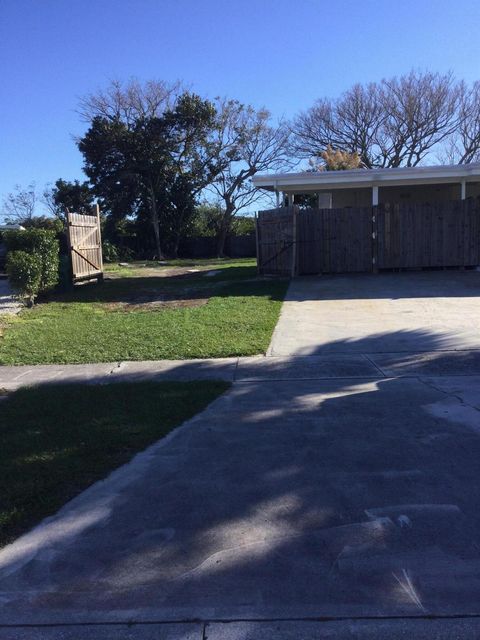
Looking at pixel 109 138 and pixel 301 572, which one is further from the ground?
pixel 109 138

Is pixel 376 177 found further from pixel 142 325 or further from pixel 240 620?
pixel 240 620

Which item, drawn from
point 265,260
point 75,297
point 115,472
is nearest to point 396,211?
point 265,260

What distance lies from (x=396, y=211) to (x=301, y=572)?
1611cm

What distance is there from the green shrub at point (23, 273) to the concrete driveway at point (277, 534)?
938 centimetres

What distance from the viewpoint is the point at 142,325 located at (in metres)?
11.2

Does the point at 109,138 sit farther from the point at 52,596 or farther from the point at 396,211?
the point at 52,596

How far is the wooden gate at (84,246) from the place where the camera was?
682 inches

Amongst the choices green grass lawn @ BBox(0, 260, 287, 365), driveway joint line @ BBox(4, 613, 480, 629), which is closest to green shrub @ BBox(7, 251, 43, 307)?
green grass lawn @ BBox(0, 260, 287, 365)

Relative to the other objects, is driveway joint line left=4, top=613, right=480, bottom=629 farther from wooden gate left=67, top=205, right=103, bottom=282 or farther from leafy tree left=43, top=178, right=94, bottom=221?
leafy tree left=43, top=178, right=94, bottom=221

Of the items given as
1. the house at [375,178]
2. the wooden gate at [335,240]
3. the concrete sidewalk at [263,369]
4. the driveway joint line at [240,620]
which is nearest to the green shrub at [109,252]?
the house at [375,178]

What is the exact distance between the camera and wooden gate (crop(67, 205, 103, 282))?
1731 centimetres

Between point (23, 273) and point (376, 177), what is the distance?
38.9ft

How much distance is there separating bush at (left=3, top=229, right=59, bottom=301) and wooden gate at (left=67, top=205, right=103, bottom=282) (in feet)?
6.06

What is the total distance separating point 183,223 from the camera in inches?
1545
